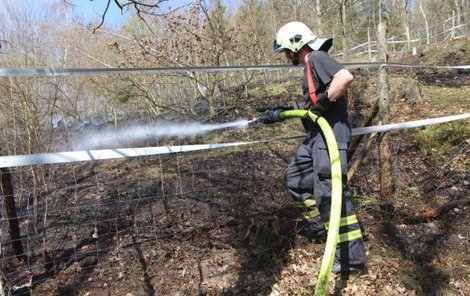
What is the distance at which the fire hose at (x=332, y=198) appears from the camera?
8.34ft

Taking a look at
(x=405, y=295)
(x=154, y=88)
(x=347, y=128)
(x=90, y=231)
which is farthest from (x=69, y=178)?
(x=405, y=295)

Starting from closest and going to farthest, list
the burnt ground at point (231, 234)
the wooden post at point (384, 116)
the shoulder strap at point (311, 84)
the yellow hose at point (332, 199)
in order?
the yellow hose at point (332, 199) → the shoulder strap at point (311, 84) → the burnt ground at point (231, 234) → the wooden post at point (384, 116)

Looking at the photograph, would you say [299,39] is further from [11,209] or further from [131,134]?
[131,134]

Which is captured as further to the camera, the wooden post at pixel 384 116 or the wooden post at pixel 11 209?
the wooden post at pixel 384 116

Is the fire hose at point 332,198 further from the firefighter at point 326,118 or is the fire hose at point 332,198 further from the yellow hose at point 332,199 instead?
the firefighter at point 326,118

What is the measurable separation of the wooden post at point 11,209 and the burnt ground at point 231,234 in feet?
0.34

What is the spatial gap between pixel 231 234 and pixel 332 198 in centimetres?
147

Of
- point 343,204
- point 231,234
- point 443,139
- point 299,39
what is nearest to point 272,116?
point 299,39

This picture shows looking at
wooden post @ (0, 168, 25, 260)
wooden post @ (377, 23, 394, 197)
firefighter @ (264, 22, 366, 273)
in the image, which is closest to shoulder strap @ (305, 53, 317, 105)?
firefighter @ (264, 22, 366, 273)

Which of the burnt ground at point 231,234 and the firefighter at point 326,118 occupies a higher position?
the firefighter at point 326,118

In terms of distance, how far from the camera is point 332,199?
278cm

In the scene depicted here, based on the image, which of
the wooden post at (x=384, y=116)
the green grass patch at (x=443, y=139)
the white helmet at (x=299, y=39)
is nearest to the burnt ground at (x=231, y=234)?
the green grass patch at (x=443, y=139)

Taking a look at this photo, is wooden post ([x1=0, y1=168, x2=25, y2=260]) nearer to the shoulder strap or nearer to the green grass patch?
the shoulder strap

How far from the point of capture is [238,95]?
8914 millimetres
